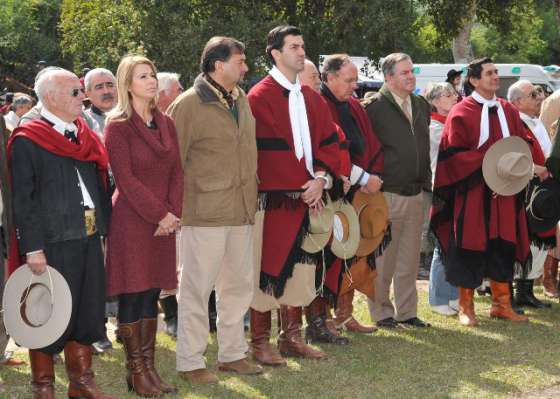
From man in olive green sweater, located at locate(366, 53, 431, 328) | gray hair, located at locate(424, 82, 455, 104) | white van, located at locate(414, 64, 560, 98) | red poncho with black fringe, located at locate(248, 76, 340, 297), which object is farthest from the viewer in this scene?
white van, located at locate(414, 64, 560, 98)

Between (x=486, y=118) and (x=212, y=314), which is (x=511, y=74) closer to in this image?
(x=486, y=118)

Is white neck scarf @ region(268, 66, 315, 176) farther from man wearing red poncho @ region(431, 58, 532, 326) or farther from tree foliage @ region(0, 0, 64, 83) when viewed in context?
tree foliage @ region(0, 0, 64, 83)

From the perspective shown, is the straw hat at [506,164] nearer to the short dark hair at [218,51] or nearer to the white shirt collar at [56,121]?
the short dark hair at [218,51]

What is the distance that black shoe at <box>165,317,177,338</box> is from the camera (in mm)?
7346

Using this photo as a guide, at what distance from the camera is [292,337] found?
6.68m

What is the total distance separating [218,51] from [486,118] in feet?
8.92

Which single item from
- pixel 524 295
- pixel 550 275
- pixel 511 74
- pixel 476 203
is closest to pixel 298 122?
pixel 476 203

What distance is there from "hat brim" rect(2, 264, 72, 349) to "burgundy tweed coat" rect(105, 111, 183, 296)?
18.2 inches

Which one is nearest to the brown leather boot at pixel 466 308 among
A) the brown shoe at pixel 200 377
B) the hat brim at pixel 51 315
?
the brown shoe at pixel 200 377

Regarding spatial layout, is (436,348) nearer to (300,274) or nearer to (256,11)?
(300,274)

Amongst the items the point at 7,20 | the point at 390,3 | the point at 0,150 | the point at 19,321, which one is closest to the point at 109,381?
the point at 19,321

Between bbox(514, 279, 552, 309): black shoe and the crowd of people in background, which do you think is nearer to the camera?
the crowd of people in background

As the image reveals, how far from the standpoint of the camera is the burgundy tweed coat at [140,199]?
5480 millimetres

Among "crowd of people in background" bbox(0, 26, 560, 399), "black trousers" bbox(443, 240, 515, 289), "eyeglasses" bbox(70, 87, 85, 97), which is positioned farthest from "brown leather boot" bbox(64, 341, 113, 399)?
"black trousers" bbox(443, 240, 515, 289)
